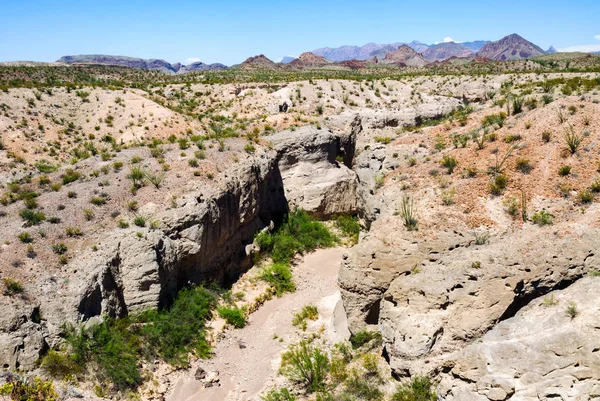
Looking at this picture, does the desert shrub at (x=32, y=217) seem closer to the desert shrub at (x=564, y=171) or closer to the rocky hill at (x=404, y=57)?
the desert shrub at (x=564, y=171)

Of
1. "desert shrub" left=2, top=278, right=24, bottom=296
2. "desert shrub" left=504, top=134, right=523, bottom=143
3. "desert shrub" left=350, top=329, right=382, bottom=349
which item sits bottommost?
"desert shrub" left=350, top=329, right=382, bottom=349

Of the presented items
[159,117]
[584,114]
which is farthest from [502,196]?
[159,117]

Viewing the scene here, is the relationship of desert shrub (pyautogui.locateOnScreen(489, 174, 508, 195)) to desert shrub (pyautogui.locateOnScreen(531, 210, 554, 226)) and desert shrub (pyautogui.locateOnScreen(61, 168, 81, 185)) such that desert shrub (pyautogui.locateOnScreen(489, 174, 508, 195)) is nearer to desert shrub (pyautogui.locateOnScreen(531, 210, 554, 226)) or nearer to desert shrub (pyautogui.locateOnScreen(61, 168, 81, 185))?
desert shrub (pyautogui.locateOnScreen(531, 210, 554, 226))

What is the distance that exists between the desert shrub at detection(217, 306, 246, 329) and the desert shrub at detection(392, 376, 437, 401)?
24.7 feet

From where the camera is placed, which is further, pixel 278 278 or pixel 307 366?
pixel 278 278

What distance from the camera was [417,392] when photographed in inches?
439

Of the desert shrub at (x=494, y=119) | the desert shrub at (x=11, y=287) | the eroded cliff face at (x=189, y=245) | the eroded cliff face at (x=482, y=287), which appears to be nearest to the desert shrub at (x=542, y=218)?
the eroded cliff face at (x=482, y=287)

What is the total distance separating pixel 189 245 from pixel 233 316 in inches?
137

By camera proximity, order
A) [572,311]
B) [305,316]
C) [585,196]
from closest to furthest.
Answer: [572,311], [585,196], [305,316]

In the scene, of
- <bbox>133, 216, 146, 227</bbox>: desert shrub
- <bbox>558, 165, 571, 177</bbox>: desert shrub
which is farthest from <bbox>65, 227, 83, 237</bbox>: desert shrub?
<bbox>558, 165, 571, 177</bbox>: desert shrub

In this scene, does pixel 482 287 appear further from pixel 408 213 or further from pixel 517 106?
pixel 517 106

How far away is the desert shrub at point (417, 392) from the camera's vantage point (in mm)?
10984

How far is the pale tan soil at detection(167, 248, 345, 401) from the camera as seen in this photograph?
13.9 metres

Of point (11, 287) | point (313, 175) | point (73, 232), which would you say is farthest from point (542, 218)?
point (11, 287)
